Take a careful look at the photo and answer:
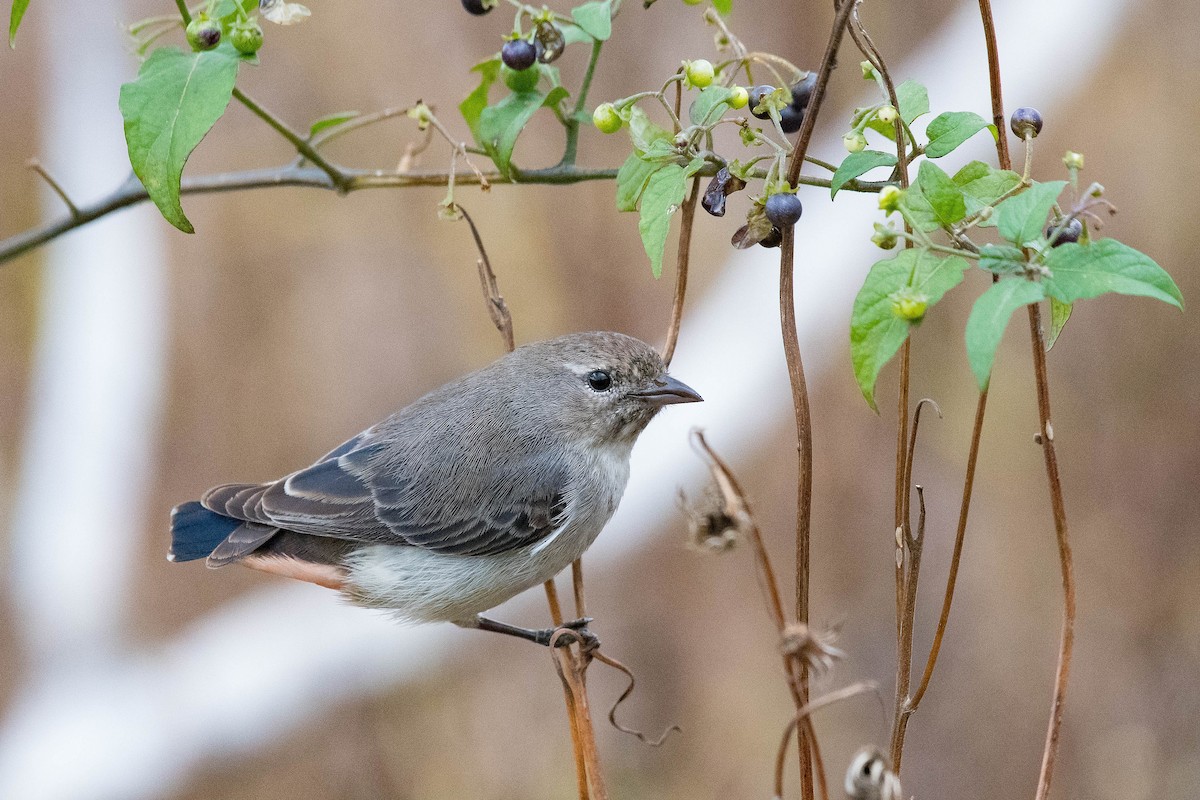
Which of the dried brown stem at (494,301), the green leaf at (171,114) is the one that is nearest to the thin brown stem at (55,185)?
the green leaf at (171,114)

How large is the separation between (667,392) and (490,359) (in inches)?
158

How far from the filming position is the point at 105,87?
6.67m

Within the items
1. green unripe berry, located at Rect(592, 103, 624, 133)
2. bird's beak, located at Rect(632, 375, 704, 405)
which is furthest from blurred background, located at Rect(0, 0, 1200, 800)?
green unripe berry, located at Rect(592, 103, 624, 133)

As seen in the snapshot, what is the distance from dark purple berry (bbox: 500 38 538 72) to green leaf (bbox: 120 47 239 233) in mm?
479

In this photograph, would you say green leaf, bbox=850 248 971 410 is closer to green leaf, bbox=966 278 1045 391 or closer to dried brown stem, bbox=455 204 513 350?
green leaf, bbox=966 278 1045 391

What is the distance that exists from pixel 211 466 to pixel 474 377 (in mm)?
4241

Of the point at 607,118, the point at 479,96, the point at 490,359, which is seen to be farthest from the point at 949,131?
the point at 490,359

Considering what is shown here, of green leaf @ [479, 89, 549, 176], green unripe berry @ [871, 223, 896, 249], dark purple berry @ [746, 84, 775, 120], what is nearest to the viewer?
green unripe berry @ [871, 223, 896, 249]

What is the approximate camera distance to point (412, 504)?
330 cm

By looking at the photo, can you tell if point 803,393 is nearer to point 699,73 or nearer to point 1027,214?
point 1027,214

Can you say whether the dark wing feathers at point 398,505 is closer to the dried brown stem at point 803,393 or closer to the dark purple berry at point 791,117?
the dark purple berry at point 791,117

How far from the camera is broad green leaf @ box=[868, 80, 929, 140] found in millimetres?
1725

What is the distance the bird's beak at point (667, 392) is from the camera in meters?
3.11

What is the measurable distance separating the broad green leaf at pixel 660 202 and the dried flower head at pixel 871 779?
2.52 ft
